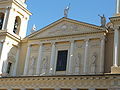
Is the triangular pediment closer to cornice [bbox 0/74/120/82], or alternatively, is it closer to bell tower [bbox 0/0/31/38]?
bell tower [bbox 0/0/31/38]

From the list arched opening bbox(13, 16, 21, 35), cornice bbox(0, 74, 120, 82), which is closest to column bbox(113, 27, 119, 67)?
cornice bbox(0, 74, 120, 82)

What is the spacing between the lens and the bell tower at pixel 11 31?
24.3 m

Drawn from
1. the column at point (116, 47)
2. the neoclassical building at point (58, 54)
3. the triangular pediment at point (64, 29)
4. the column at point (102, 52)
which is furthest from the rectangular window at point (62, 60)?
the column at point (116, 47)

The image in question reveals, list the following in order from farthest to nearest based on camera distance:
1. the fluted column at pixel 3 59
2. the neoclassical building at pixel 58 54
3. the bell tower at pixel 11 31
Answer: the bell tower at pixel 11 31, the fluted column at pixel 3 59, the neoclassical building at pixel 58 54

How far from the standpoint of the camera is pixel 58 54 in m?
23.3

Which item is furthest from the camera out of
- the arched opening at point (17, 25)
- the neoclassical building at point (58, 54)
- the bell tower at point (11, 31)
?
the arched opening at point (17, 25)

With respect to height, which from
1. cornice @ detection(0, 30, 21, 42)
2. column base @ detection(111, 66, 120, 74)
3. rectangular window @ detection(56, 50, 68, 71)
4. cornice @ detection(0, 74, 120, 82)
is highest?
cornice @ detection(0, 30, 21, 42)

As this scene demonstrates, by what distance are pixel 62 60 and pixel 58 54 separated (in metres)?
0.66

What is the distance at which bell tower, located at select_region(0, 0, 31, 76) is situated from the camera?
24.3 metres

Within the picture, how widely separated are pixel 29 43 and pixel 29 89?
487 cm

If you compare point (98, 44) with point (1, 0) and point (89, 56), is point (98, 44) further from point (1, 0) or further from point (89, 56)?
point (1, 0)

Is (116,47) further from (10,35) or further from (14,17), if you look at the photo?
(14,17)

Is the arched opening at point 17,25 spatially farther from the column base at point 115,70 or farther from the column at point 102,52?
the column base at point 115,70

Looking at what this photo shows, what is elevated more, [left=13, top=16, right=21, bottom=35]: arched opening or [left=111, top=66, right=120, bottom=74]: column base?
[left=13, top=16, right=21, bottom=35]: arched opening
